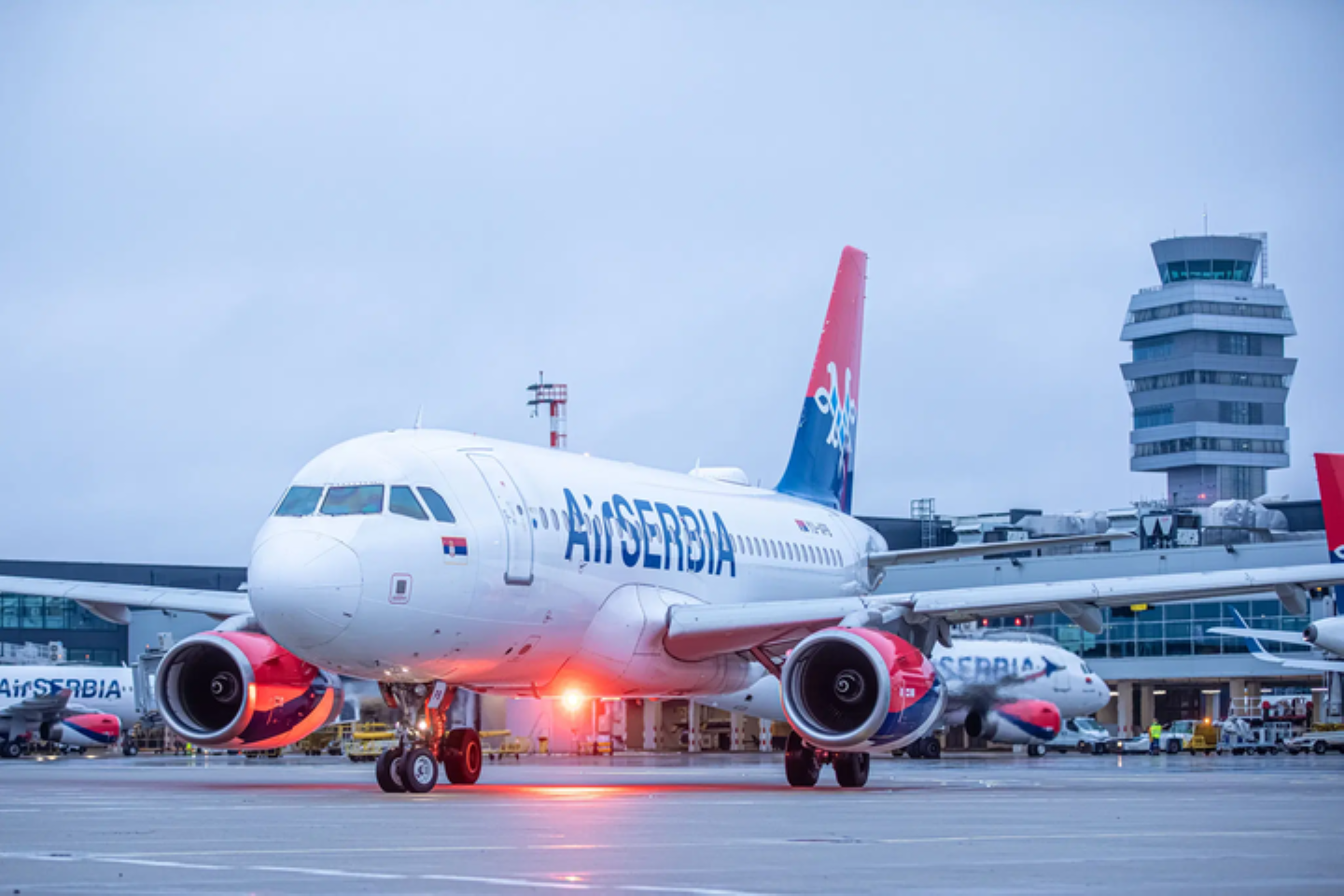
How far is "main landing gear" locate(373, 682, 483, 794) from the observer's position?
21.5 metres

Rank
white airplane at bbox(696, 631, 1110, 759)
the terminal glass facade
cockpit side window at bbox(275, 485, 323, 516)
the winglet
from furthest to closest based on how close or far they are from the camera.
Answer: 1. the terminal glass facade
2. white airplane at bbox(696, 631, 1110, 759)
3. the winglet
4. cockpit side window at bbox(275, 485, 323, 516)

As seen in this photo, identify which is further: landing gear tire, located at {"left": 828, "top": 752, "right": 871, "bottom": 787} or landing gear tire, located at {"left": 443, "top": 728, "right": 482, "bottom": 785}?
landing gear tire, located at {"left": 828, "top": 752, "right": 871, "bottom": 787}

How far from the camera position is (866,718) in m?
23.4

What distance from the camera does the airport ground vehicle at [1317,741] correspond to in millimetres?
57875

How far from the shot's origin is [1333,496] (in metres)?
41.1

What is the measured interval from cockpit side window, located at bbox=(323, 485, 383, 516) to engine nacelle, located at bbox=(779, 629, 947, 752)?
227 inches

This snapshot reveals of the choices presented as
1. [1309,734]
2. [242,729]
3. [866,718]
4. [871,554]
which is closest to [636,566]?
[866,718]

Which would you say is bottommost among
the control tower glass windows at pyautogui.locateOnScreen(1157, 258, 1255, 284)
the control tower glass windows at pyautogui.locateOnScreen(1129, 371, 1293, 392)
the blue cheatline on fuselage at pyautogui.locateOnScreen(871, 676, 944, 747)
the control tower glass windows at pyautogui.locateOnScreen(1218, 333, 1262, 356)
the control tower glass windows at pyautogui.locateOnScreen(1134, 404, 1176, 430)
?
the blue cheatline on fuselage at pyautogui.locateOnScreen(871, 676, 944, 747)

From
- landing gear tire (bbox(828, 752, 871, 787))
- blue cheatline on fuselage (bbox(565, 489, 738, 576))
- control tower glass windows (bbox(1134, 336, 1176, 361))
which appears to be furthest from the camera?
control tower glass windows (bbox(1134, 336, 1176, 361))

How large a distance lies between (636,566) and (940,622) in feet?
14.2

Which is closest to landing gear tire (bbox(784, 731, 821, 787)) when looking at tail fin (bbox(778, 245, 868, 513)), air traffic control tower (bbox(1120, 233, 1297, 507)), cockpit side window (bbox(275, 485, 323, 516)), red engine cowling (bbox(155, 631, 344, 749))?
red engine cowling (bbox(155, 631, 344, 749))

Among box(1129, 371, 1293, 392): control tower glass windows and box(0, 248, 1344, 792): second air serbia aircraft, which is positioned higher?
box(1129, 371, 1293, 392): control tower glass windows

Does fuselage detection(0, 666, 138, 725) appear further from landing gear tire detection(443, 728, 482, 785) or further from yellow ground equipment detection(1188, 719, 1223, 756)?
landing gear tire detection(443, 728, 482, 785)

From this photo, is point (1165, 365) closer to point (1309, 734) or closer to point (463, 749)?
point (1309, 734)
